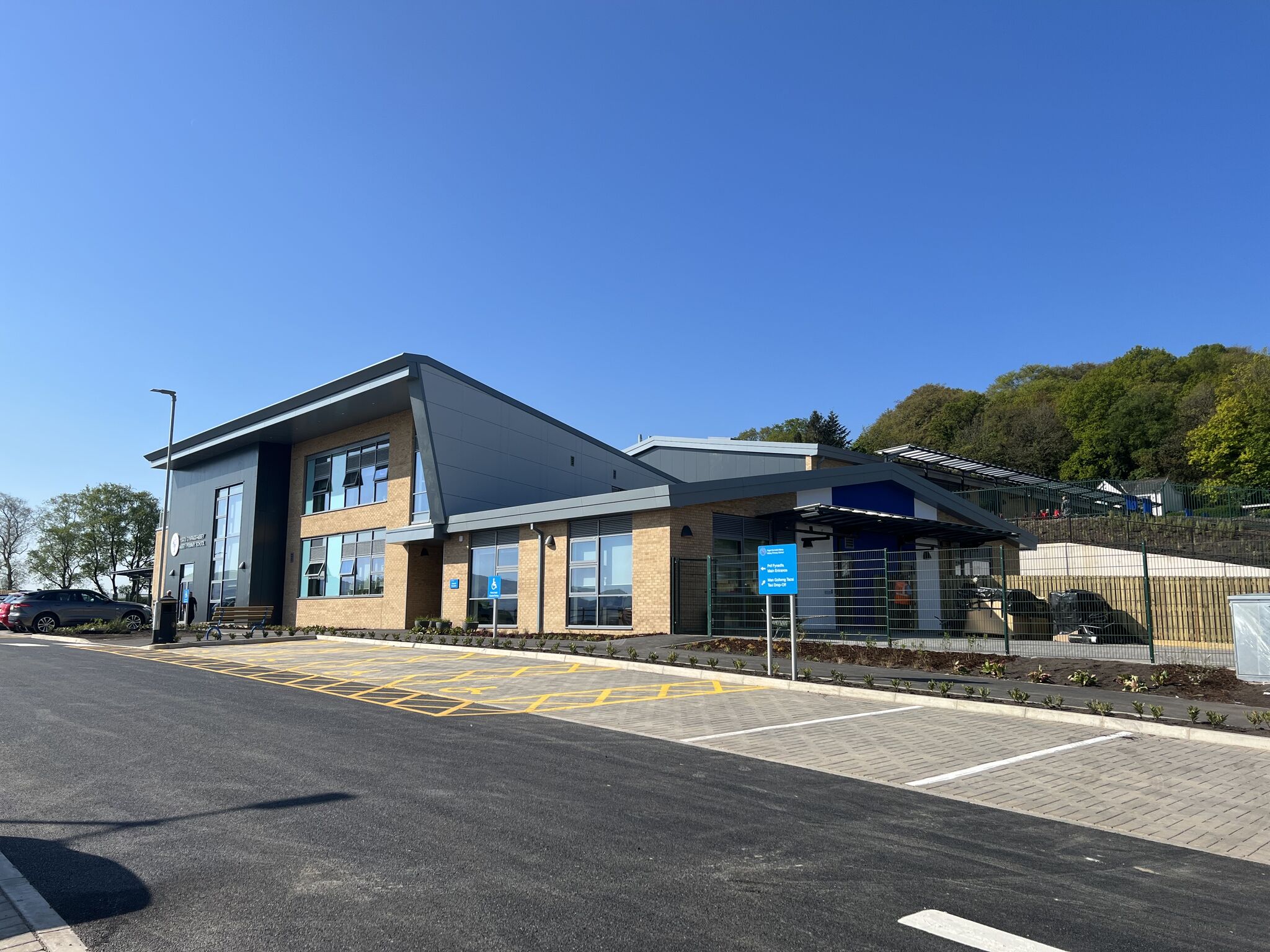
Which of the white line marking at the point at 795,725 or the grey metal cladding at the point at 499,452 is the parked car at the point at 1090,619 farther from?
the grey metal cladding at the point at 499,452

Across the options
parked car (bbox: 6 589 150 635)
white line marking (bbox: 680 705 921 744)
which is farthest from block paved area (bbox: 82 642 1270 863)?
parked car (bbox: 6 589 150 635)

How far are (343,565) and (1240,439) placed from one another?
53.2 m

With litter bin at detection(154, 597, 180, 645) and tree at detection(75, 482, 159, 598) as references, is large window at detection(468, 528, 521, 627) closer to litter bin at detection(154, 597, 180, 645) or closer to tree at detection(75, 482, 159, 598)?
litter bin at detection(154, 597, 180, 645)

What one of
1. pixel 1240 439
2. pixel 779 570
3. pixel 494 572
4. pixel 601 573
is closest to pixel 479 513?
pixel 494 572

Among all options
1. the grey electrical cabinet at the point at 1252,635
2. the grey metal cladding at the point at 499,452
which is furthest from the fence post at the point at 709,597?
the grey electrical cabinet at the point at 1252,635

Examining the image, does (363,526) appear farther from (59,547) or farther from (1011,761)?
(59,547)

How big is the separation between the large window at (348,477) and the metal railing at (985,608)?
14.7m

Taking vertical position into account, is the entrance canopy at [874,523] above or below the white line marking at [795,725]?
above

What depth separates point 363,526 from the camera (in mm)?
30406

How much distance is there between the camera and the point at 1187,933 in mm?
4047

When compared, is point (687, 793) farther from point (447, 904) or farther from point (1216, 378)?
point (1216, 378)

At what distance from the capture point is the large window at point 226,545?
115 ft

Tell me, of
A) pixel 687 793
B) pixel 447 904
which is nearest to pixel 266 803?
pixel 447 904

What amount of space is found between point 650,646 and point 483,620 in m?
8.87
